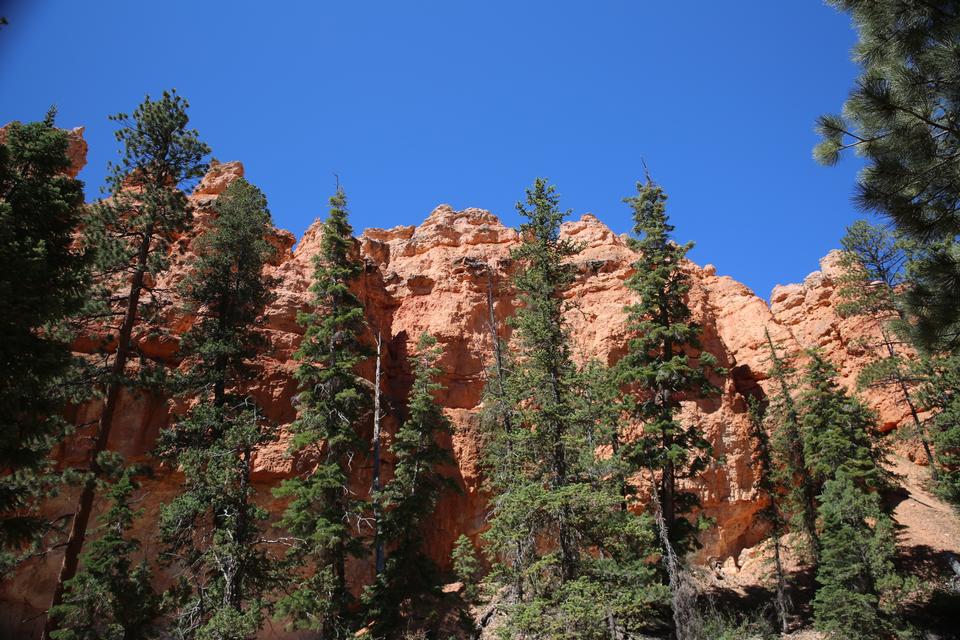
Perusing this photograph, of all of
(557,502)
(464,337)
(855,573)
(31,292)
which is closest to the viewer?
(31,292)

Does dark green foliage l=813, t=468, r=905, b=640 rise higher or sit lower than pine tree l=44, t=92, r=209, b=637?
lower

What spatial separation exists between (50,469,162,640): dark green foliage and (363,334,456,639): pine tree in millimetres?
6466

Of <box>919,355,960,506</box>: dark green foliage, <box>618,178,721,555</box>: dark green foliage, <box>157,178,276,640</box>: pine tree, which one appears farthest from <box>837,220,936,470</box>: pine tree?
<box>157,178,276,640</box>: pine tree

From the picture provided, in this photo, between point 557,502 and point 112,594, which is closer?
point 112,594

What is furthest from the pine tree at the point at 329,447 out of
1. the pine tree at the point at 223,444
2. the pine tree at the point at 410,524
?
the pine tree at the point at 223,444

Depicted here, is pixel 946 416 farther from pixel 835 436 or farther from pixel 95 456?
pixel 95 456

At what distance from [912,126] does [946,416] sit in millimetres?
16674

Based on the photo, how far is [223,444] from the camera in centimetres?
1538

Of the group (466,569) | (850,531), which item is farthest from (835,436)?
(466,569)

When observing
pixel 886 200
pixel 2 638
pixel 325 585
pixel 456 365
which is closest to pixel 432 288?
pixel 456 365

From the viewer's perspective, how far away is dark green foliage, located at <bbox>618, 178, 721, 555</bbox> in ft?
63.3

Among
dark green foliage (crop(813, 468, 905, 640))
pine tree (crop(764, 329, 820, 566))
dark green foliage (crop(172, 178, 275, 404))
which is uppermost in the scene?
dark green foliage (crop(172, 178, 275, 404))

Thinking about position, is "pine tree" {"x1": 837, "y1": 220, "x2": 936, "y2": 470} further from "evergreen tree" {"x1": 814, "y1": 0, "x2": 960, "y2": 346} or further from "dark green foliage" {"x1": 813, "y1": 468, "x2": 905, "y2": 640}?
"evergreen tree" {"x1": 814, "y1": 0, "x2": 960, "y2": 346}

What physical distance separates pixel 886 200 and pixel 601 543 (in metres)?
10.2
